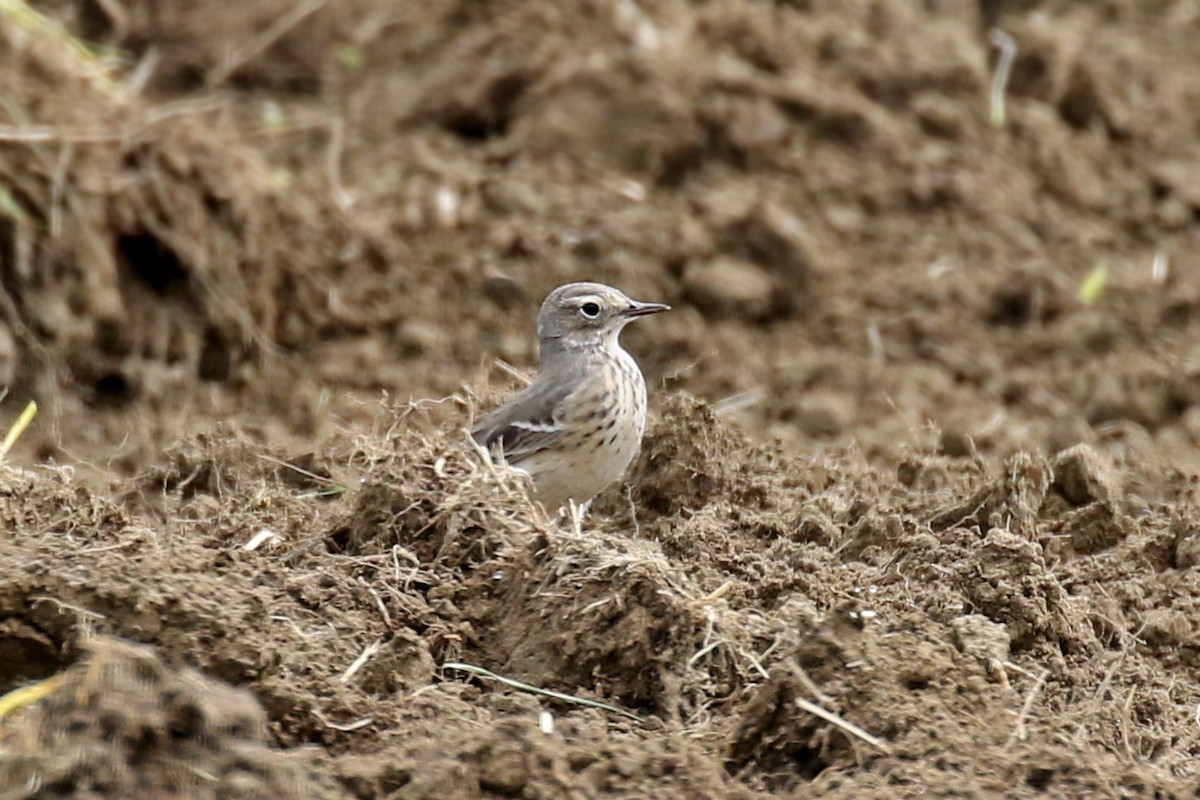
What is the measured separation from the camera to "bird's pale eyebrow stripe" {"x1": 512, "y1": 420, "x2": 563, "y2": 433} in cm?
695

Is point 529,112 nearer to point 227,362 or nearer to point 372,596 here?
Result: point 227,362

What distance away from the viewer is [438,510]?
564cm

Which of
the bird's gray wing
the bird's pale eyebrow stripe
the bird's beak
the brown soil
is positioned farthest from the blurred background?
the bird's pale eyebrow stripe

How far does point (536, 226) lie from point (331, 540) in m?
4.17

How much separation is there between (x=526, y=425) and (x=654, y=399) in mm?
1427

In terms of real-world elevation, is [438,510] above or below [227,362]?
above

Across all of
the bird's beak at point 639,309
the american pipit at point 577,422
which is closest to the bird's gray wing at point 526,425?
the american pipit at point 577,422

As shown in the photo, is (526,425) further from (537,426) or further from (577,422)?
(577,422)

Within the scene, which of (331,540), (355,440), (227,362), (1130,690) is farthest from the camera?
(227,362)

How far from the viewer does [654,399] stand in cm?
832

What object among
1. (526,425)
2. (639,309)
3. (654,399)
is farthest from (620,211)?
(526,425)

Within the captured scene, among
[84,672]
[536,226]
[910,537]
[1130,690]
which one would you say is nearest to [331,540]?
[84,672]

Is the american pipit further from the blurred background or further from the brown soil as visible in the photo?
the blurred background

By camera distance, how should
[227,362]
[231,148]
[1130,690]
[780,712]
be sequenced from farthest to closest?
[231,148] < [227,362] < [1130,690] < [780,712]
